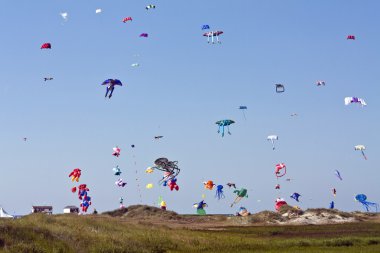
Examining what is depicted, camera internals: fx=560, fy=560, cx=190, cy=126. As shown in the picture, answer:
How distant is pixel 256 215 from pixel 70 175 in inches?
1580

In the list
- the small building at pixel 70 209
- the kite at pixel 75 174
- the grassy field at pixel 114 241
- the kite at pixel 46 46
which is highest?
the kite at pixel 46 46

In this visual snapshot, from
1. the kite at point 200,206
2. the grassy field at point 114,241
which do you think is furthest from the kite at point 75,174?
the kite at point 200,206

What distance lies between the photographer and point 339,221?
9812 centimetres

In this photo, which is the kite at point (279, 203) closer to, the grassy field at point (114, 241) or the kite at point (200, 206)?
the kite at point (200, 206)

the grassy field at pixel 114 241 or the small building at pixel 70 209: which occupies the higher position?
the small building at pixel 70 209

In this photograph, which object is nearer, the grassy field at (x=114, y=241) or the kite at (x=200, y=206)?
the grassy field at (x=114, y=241)

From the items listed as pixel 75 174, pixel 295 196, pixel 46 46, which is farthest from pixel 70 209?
pixel 46 46

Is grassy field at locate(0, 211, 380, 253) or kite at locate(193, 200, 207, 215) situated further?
kite at locate(193, 200, 207, 215)

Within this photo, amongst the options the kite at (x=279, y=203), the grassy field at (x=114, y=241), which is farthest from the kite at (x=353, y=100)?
the kite at (x=279, y=203)

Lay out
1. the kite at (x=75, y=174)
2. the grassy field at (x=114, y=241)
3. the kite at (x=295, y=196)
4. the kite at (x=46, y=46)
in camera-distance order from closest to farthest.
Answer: the grassy field at (x=114, y=241) → the kite at (x=46, y=46) → the kite at (x=75, y=174) → the kite at (x=295, y=196)

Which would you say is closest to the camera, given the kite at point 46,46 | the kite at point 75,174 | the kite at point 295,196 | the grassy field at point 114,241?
the grassy field at point 114,241

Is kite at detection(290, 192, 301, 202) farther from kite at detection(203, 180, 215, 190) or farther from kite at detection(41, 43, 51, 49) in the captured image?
kite at detection(41, 43, 51, 49)

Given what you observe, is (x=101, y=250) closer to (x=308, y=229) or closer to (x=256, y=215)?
(x=308, y=229)

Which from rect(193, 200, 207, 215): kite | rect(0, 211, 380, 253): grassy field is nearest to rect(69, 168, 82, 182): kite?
rect(0, 211, 380, 253): grassy field
